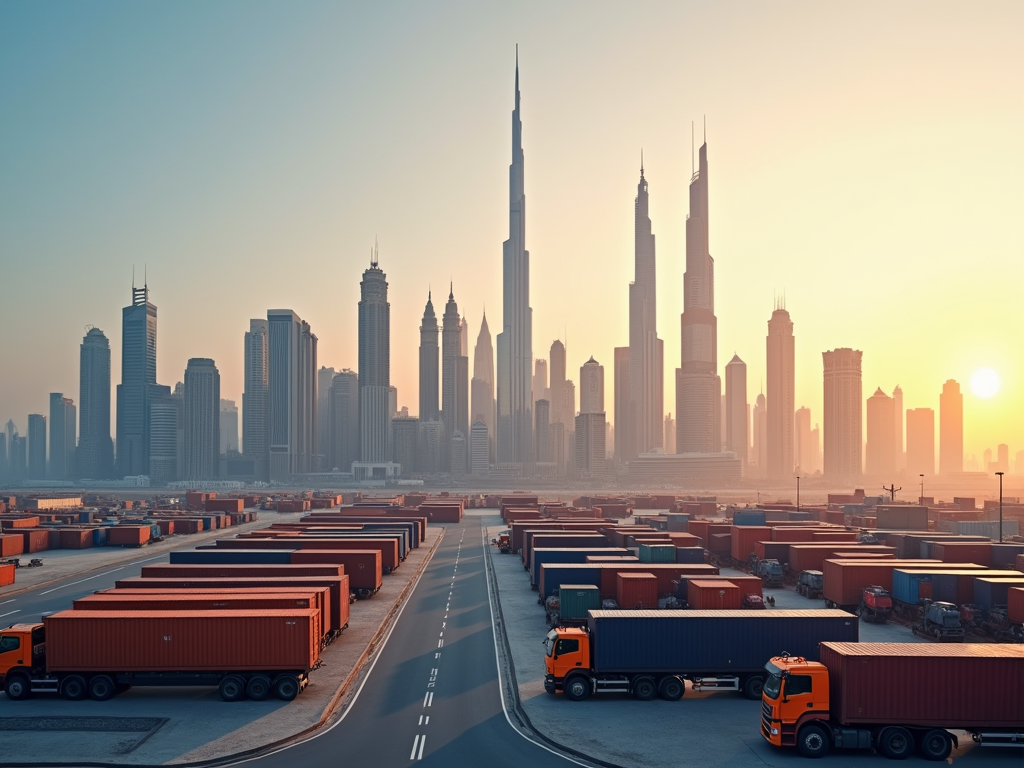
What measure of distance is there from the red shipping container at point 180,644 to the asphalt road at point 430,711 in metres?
3.90

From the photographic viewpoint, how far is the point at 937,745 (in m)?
26.9

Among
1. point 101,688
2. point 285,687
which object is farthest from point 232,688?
point 101,688

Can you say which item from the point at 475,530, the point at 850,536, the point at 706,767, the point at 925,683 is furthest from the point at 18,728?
the point at 475,530

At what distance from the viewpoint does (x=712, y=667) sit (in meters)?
33.0

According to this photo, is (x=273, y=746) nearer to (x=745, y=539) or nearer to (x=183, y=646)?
(x=183, y=646)

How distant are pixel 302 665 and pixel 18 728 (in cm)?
1013

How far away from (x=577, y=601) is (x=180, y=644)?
70.3 ft

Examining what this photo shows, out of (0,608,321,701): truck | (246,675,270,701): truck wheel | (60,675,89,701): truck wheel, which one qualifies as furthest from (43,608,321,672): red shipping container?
(60,675,89,701): truck wheel

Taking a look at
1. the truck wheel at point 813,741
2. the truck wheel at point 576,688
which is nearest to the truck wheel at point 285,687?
the truck wheel at point 576,688

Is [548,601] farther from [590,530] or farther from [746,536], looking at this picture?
[590,530]

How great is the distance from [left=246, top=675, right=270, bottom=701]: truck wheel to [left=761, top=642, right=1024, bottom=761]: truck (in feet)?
63.9

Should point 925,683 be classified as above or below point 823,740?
above

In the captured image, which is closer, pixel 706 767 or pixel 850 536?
pixel 706 767

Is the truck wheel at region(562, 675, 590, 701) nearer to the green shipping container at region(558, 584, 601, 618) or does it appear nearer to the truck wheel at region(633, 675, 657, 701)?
the truck wheel at region(633, 675, 657, 701)
